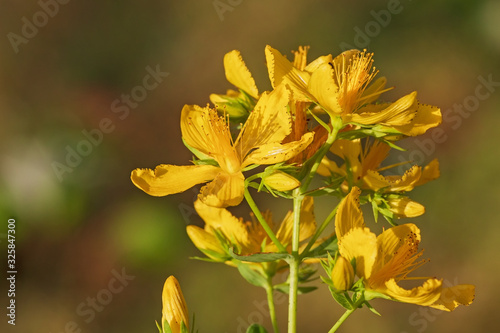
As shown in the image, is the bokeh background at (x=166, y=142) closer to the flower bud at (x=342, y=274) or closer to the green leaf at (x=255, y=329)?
the green leaf at (x=255, y=329)

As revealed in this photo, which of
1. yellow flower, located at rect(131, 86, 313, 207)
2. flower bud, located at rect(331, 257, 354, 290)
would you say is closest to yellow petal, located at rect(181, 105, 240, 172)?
yellow flower, located at rect(131, 86, 313, 207)

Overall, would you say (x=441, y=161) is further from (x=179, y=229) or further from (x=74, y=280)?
(x=74, y=280)

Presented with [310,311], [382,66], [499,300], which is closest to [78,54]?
[382,66]
